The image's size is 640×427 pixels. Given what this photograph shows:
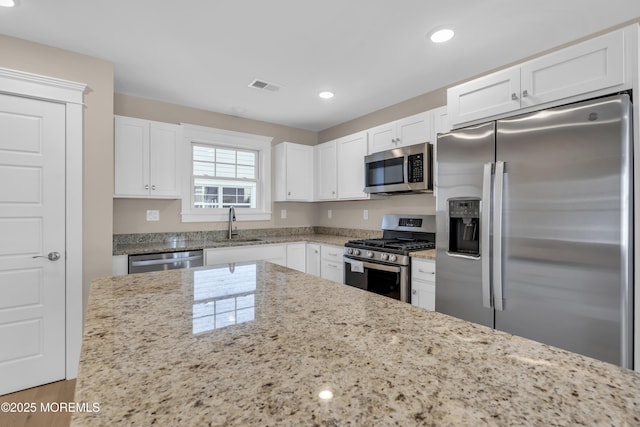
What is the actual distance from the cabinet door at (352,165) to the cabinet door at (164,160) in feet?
6.13

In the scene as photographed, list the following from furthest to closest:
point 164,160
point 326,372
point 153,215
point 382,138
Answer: point 153,215, point 382,138, point 164,160, point 326,372

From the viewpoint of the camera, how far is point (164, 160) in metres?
3.22

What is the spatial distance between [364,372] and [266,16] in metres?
2.16

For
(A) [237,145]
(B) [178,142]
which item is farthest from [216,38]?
(A) [237,145]

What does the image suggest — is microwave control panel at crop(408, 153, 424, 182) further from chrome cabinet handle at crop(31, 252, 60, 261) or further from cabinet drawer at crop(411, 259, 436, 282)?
chrome cabinet handle at crop(31, 252, 60, 261)

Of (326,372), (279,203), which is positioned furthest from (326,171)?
(326,372)

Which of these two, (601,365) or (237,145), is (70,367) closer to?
(237,145)

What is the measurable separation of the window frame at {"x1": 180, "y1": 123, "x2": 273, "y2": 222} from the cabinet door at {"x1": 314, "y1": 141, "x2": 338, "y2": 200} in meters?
0.68

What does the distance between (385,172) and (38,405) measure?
3318 mm

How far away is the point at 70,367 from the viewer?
240 cm

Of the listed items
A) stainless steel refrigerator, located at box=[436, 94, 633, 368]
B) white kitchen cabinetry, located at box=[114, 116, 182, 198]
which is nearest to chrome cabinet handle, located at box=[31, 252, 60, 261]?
white kitchen cabinetry, located at box=[114, 116, 182, 198]

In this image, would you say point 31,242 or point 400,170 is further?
point 400,170

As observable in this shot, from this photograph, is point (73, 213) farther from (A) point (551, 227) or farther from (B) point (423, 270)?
(A) point (551, 227)

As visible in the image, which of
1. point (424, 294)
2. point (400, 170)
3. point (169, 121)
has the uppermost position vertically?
point (169, 121)
